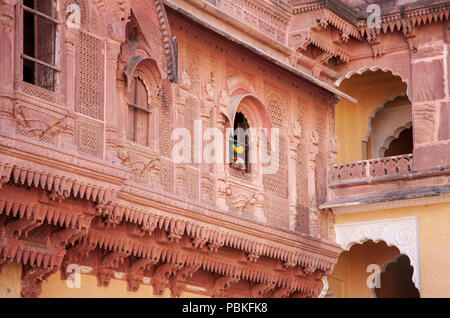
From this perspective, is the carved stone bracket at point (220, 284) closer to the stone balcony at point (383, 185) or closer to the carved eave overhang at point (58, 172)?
the stone balcony at point (383, 185)

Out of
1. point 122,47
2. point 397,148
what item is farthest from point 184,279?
point 397,148

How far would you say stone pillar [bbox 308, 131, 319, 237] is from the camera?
15.8 metres

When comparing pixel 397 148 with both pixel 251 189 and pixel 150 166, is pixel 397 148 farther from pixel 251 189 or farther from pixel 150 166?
pixel 150 166

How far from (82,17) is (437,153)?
19.9 ft

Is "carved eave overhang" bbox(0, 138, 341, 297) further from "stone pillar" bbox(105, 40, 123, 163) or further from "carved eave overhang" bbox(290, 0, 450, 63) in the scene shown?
"carved eave overhang" bbox(290, 0, 450, 63)

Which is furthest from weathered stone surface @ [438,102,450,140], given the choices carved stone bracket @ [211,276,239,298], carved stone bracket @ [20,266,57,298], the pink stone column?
carved stone bracket @ [20,266,57,298]

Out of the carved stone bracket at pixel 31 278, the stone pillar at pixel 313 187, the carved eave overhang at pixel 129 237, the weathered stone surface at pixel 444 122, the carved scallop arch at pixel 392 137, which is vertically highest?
the carved scallop arch at pixel 392 137

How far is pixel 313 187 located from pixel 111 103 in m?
4.91

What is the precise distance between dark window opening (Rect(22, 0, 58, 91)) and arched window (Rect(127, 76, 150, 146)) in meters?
1.51

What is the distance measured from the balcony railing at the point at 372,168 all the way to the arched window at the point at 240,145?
79.9 inches

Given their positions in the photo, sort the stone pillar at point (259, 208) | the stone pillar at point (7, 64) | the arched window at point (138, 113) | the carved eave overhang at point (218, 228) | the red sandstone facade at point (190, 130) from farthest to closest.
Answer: the stone pillar at point (259, 208) < the arched window at point (138, 113) < the carved eave overhang at point (218, 228) < the red sandstone facade at point (190, 130) < the stone pillar at point (7, 64)

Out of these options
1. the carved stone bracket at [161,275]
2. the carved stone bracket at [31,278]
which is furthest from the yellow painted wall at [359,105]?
the carved stone bracket at [31,278]

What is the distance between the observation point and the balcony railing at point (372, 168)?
52.2ft

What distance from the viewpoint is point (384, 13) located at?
16328 mm
